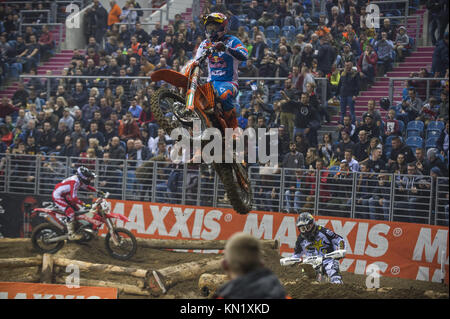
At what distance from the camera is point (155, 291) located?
43.7 ft

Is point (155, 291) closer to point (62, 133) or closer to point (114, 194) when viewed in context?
point (114, 194)

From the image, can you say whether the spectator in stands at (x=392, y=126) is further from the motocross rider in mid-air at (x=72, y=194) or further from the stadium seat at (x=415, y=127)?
the motocross rider in mid-air at (x=72, y=194)

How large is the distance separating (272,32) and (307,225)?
8.09m

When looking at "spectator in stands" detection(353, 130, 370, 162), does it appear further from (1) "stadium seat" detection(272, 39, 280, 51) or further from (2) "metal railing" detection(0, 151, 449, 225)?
(1) "stadium seat" detection(272, 39, 280, 51)

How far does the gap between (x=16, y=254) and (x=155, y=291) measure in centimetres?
434

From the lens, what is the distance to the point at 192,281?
14047mm

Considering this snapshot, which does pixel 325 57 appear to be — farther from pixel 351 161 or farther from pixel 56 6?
pixel 56 6

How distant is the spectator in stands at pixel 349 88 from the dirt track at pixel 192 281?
12.0ft

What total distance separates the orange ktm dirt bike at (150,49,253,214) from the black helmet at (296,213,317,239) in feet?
5.49

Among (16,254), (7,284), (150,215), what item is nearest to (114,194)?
(150,215)

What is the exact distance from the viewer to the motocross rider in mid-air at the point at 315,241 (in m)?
11.4

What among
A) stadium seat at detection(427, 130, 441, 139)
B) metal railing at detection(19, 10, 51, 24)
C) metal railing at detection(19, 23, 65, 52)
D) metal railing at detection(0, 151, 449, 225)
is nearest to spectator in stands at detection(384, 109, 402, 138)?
stadium seat at detection(427, 130, 441, 139)

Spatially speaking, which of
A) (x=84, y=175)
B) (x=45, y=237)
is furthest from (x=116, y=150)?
(x=45, y=237)
